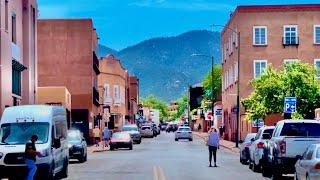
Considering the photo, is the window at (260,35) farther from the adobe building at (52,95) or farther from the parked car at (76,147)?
the parked car at (76,147)

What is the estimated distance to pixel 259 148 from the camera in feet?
99.9

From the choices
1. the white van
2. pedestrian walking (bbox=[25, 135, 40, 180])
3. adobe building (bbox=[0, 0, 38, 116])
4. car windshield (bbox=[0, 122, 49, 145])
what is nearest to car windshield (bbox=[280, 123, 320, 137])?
the white van

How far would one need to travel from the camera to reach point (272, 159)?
26266mm

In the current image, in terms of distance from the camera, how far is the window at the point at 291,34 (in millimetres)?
73062

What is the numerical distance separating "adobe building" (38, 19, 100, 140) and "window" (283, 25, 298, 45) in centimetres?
1851

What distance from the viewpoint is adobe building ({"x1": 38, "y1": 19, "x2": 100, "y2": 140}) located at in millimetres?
73062

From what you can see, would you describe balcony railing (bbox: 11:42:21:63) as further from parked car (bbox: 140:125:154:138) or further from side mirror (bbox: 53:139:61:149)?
parked car (bbox: 140:125:154:138)

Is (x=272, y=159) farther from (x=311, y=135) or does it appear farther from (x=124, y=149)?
(x=124, y=149)

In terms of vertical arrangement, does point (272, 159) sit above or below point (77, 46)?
below

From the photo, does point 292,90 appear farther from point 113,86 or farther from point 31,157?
point 113,86

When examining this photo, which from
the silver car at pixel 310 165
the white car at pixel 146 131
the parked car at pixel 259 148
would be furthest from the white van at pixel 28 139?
the white car at pixel 146 131

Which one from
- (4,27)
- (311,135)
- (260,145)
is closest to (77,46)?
(4,27)

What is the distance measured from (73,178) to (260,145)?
305 inches

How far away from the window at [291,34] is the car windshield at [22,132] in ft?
162
